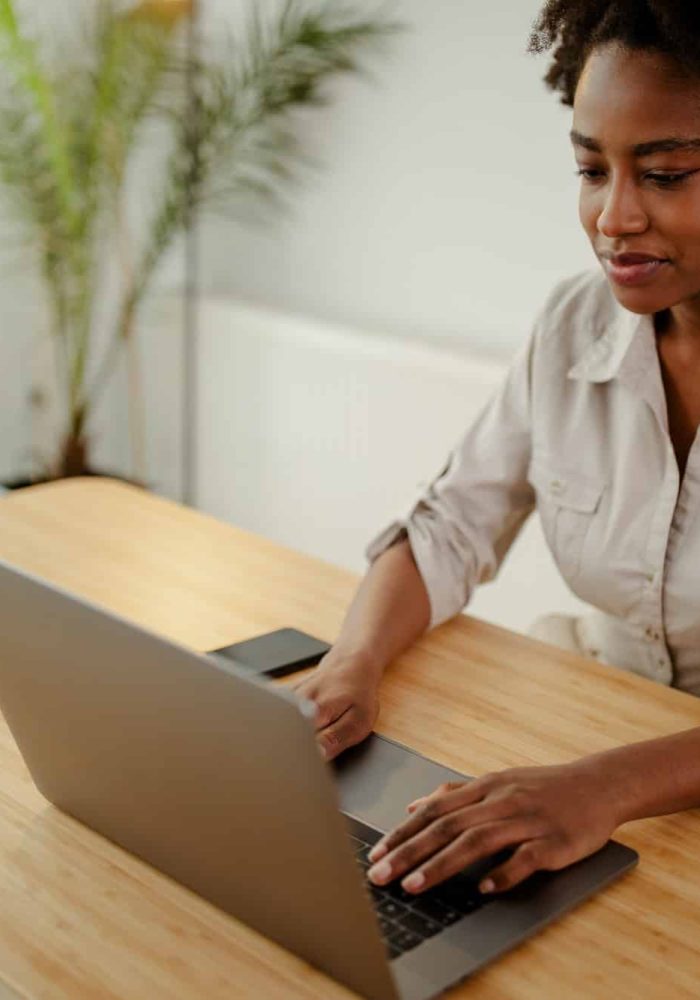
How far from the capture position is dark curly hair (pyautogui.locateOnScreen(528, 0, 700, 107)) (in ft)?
4.83

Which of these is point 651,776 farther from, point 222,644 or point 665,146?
point 665,146

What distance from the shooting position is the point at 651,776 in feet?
4.20

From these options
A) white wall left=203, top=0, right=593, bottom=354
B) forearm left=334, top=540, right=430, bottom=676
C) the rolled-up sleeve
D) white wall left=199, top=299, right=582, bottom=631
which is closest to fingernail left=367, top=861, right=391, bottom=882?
forearm left=334, top=540, right=430, bottom=676

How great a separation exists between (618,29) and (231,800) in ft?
3.14

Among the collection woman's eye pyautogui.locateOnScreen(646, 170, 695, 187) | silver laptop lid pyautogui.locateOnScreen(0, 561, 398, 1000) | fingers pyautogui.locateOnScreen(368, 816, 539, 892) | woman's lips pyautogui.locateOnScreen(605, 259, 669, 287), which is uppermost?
woman's eye pyautogui.locateOnScreen(646, 170, 695, 187)

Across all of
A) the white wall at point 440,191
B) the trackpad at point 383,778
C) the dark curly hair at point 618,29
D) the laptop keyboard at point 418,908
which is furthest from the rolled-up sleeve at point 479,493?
the white wall at point 440,191

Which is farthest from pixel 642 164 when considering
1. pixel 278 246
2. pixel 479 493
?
pixel 278 246

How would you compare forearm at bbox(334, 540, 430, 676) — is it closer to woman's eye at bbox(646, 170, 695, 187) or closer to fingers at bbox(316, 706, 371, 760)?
fingers at bbox(316, 706, 371, 760)

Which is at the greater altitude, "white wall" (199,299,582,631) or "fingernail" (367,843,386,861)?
"fingernail" (367,843,386,861)

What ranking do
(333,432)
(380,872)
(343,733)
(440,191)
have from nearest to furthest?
(380,872) → (343,733) → (440,191) → (333,432)

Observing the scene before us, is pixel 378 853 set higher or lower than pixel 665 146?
lower

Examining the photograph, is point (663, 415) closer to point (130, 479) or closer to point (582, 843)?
point (582, 843)

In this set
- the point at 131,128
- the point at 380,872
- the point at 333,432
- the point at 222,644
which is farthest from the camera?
the point at 131,128

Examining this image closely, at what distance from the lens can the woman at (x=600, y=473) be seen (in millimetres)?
1253
